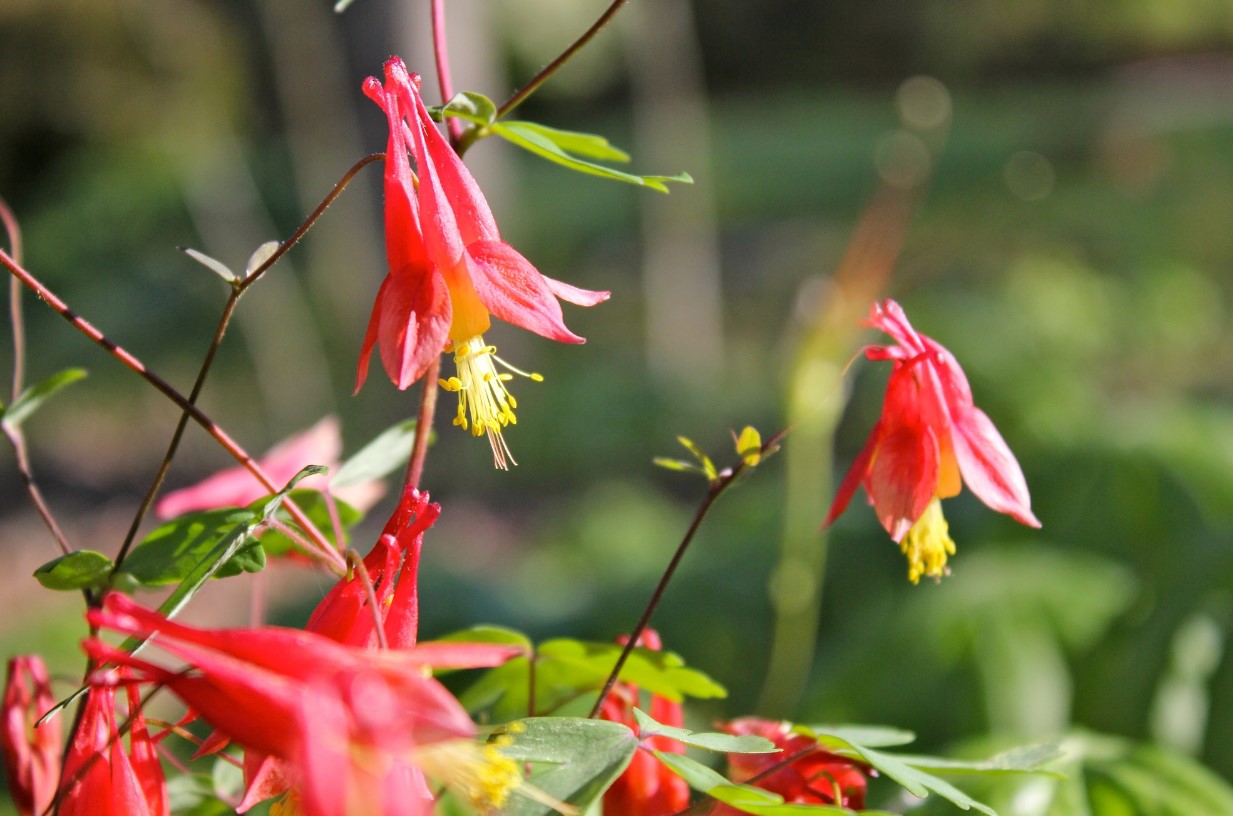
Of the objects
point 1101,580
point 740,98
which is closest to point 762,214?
point 740,98

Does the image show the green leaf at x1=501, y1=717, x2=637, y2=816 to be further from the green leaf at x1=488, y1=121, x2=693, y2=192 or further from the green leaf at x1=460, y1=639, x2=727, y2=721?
the green leaf at x1=488, y1=121, x2=693, y2=192

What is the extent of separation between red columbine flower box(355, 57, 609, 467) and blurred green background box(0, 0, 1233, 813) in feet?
2.04

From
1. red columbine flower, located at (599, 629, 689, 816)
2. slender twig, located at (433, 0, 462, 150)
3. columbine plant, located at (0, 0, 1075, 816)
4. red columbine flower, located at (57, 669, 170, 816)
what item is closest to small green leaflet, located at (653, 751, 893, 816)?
columbine plant, located at (0, 0, 1075, 816)

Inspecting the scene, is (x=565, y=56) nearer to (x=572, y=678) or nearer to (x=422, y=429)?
(x=422, y=429)

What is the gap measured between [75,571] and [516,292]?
0.72ft

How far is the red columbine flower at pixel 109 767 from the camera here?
501mm

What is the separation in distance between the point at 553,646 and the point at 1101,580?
1078 millimetres

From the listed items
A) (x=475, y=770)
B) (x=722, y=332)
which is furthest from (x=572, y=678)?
(x=722, y=332)

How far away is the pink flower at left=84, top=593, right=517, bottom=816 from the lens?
1.11 feet

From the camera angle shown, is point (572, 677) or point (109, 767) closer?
point (109, 767)

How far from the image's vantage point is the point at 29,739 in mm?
617

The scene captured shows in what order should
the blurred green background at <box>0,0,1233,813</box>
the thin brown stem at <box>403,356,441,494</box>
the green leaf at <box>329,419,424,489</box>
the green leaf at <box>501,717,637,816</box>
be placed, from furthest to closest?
1. the blurred green background at <box>0,0,1233,813</box>
2. the green leaf at <box>329,419,424,489</box>
3. the thin brown stem at <box>403,356,441,494</box>
4. the green leaf at <box>501,717,637,816</box>

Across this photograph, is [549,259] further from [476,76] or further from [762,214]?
[476,76]

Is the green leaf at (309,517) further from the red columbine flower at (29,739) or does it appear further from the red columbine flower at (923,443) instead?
the red columbine flower at (923,443)
